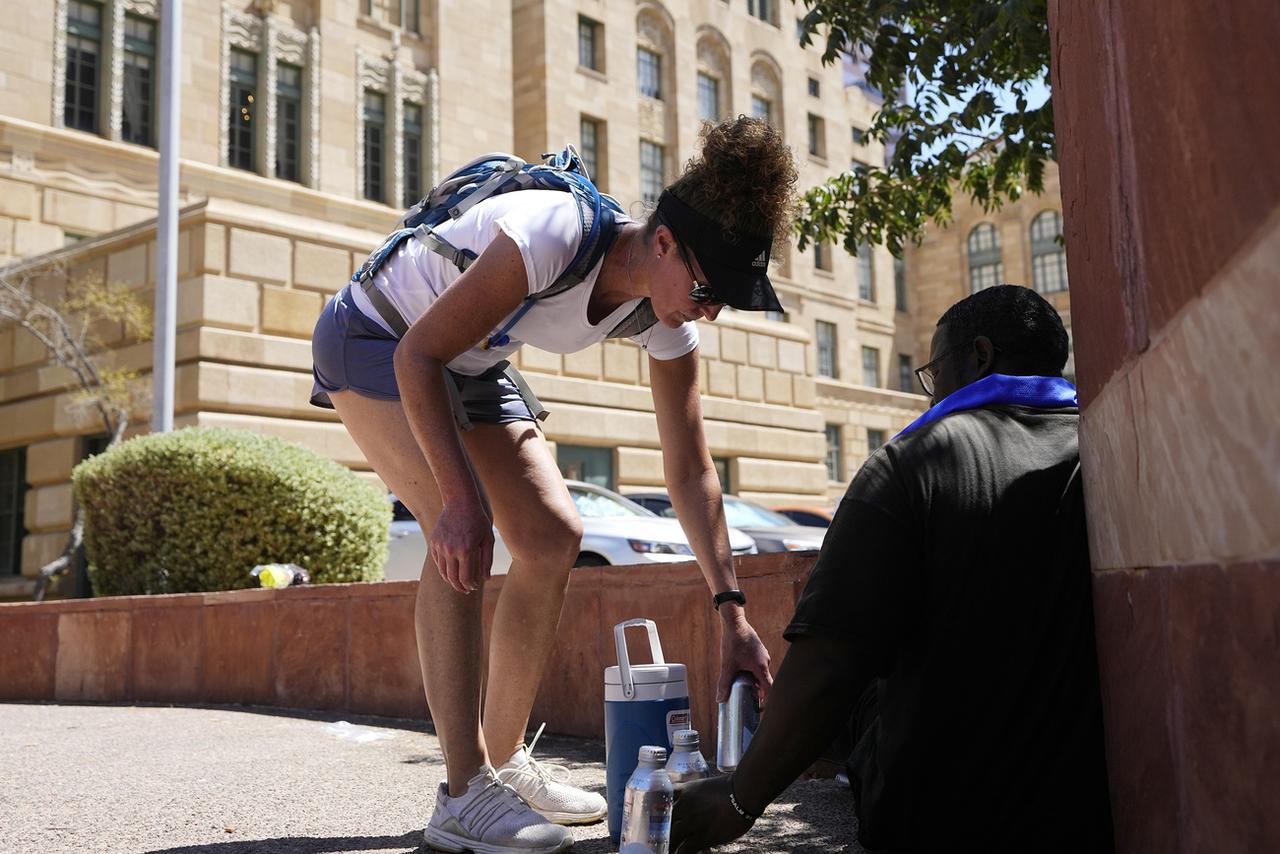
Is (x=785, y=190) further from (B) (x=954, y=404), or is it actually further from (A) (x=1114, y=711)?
(A) (x=1114, y=711)

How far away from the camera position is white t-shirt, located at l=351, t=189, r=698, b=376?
9.25ft

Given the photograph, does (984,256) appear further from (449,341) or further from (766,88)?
(449,341)

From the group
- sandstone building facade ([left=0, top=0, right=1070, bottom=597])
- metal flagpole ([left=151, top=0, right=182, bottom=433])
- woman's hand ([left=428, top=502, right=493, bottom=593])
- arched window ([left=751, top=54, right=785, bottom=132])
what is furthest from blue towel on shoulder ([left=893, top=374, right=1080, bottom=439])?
arched window ([left=751, top=54, right=785, bottom=132])

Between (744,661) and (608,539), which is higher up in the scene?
(608,539)

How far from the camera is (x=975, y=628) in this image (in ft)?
6.90

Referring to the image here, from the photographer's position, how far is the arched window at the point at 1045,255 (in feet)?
159

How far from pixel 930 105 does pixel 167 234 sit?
9381mm

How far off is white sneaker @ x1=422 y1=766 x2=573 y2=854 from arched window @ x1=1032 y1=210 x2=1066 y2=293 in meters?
48.4

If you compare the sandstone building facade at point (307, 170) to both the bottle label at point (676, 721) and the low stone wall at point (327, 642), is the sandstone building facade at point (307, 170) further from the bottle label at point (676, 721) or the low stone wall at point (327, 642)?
the bottle label at point (676, 721)

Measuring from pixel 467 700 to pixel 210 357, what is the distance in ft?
42.7

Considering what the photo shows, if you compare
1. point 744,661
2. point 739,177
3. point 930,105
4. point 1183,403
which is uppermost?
point 930,105

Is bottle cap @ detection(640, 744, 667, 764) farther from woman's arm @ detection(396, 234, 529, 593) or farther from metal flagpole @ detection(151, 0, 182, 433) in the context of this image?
metal flagpole @ detection(151, 0, 182, 433)

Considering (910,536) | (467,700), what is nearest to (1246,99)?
(910,536)

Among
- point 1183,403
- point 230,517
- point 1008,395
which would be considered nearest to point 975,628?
point 1008,395
